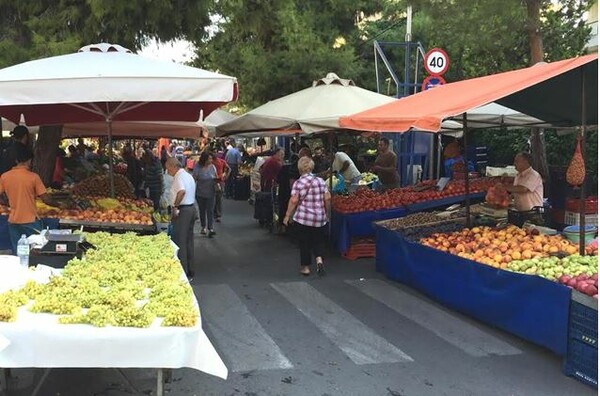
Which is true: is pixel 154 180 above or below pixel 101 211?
above

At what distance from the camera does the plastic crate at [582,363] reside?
4613 mm

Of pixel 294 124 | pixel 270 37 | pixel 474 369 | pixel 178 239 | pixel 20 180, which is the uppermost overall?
pixel 270 37

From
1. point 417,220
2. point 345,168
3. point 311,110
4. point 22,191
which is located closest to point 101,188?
point 22,191

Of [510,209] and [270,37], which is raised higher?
[270,37]

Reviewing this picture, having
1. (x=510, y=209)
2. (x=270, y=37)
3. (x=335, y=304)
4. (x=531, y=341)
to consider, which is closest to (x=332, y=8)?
(x=270, y=37)

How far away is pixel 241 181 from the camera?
807 inches

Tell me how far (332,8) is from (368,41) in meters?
2.66

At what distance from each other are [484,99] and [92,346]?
395cm

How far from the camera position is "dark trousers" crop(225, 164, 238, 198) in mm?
20853

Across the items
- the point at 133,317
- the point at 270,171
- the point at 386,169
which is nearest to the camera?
the point at 133,317

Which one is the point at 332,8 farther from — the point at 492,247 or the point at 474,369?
the point at 474,369

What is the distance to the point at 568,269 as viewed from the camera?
5465mm

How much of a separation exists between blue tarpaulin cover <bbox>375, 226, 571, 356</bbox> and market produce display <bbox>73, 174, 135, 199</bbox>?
5.16 meters

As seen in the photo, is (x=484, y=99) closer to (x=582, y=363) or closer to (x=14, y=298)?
(x=582, y=363)
